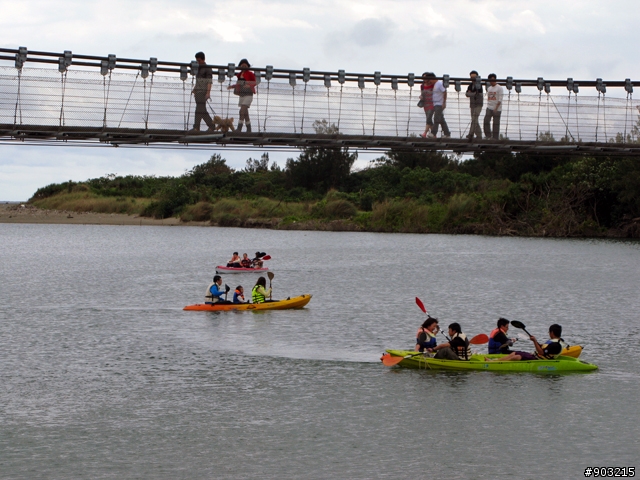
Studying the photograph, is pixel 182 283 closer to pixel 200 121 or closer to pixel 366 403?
pixel 200 121

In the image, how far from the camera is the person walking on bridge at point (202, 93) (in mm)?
31578

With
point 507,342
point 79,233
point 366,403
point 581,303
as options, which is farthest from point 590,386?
Result: point 79,233

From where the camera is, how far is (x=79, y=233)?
12188 cm

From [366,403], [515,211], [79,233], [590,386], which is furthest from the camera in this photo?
[79,233]

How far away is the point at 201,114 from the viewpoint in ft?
104

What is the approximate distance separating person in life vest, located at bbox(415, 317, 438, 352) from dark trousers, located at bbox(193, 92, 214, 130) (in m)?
11.2

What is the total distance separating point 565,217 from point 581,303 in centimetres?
4776

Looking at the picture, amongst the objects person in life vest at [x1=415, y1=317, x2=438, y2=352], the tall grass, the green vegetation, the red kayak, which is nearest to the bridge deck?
person in life vest at [x1=415, y1=317, x2=438, y2=352]

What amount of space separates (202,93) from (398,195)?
287 ft

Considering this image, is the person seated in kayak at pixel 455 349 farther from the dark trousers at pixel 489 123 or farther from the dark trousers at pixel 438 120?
the dark trousers at pixel 489 123

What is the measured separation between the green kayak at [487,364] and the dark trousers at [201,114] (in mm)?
11121

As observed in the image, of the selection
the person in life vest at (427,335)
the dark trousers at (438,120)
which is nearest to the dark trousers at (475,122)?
the dark trousers at (438,120)

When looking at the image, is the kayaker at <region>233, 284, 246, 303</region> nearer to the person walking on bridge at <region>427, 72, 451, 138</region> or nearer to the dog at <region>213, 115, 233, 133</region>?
the dog at <region>213, 115, 233, 133</region>

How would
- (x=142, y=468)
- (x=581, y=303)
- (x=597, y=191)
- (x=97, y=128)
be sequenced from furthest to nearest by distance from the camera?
(x=597, y=191)
(x=581, y=303)
(x=97, y=128)
(x=142, y=468)
